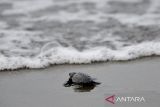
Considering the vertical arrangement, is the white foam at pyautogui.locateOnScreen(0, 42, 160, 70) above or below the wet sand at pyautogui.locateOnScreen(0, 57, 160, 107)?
above

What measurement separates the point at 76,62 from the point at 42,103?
3.87ft

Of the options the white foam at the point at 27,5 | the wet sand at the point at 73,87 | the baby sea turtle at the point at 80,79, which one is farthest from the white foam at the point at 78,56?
the white foam at the point at 27,5

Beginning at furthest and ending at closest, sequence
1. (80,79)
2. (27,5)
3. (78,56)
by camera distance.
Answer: (27,5), (78,56), (80,79)

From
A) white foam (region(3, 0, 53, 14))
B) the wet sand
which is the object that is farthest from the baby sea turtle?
white foam (region(3, 0, 53, 14))

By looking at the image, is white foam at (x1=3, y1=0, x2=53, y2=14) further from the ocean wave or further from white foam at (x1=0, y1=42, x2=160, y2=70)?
white foam at (x1=0, y1=42, x2=160, y2=70)

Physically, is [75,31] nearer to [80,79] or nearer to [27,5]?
[80,79]

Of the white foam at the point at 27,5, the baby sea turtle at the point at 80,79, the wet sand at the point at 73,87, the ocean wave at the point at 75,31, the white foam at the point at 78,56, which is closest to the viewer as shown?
the wet sand at the point at 73,87

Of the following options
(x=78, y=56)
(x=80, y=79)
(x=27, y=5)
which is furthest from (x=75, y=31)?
(x=27, y=5)

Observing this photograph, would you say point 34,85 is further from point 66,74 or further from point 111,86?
point 111,86

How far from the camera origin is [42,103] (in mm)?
4734

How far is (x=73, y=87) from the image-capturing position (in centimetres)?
509

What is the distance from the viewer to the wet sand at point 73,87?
15.6 ft

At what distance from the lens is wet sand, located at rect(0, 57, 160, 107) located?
4.76 m

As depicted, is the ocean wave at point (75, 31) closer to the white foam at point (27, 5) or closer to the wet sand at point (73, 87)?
the white foam at point (27, 5)
